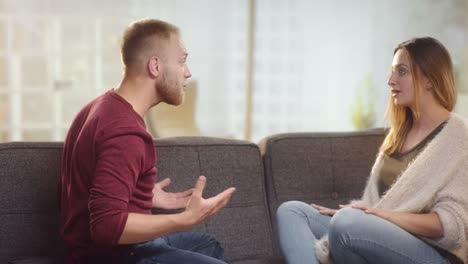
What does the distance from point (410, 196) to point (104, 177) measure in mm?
894

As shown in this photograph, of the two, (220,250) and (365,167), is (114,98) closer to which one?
(220,250)

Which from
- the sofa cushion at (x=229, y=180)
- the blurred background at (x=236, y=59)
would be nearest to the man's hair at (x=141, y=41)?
the sofa cushion at (x=229, y=180)

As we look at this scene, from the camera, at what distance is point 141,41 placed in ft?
5.94

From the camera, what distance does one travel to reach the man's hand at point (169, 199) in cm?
203

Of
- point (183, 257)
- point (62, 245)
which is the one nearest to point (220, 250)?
point (183, 257)

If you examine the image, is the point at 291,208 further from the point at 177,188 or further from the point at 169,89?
Answer: the point at 169,89

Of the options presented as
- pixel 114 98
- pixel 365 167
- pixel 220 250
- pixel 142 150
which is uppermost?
pixel 114 98

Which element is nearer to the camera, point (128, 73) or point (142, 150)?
point (142, 150)

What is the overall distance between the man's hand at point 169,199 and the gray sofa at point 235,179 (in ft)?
0.57

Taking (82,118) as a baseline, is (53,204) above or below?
below

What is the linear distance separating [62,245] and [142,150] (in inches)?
22.9

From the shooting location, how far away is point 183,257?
1761 mm

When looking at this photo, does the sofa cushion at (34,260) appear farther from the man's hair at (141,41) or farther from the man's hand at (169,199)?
the man's hair at (141,41)

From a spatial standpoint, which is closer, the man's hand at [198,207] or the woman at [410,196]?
the man's hand at [198,207]
